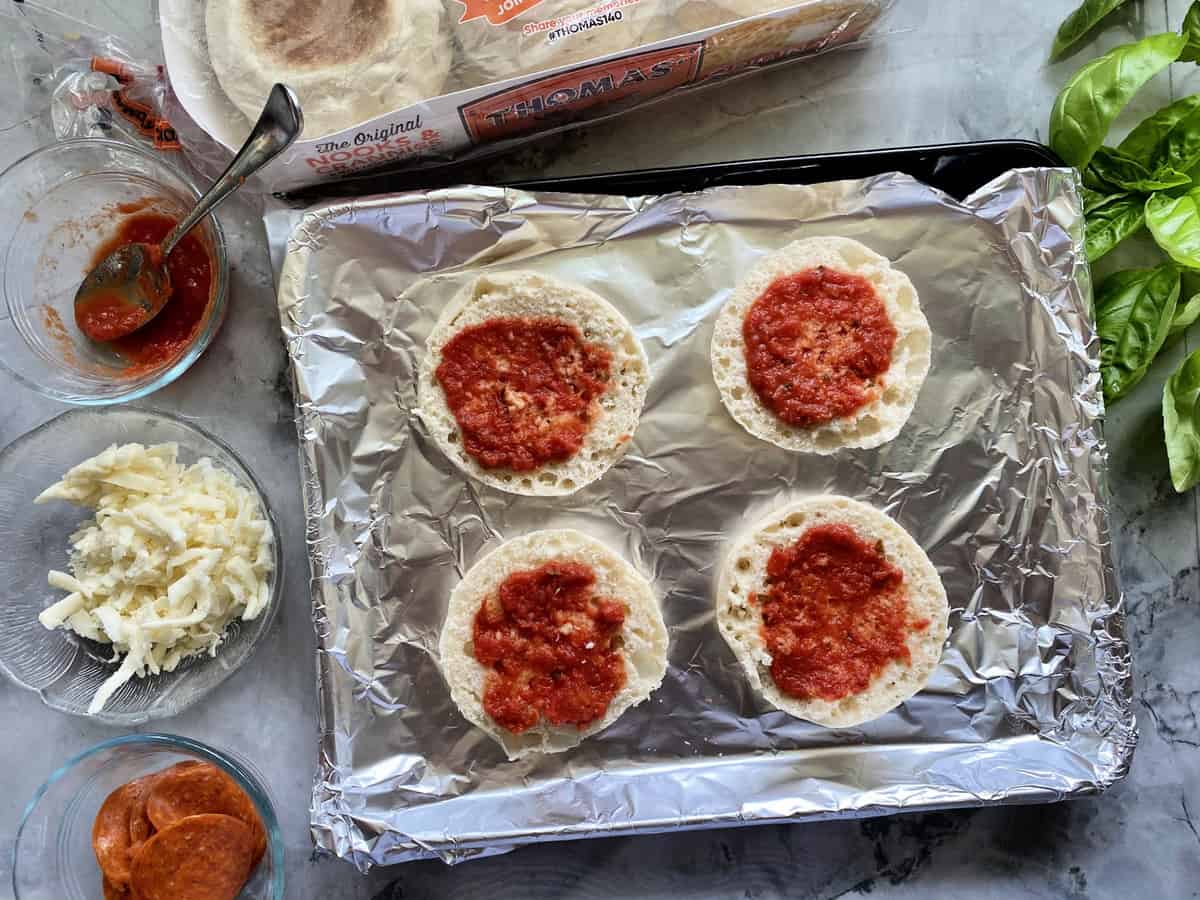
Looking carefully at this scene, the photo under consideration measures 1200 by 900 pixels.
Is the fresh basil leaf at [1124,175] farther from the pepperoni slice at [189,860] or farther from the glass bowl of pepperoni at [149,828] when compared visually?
the pepperoni slice at [189,860]

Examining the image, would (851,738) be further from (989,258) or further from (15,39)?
(15,39)

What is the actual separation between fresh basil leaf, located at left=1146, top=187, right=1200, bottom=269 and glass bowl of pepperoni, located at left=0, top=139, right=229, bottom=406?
3178 mm

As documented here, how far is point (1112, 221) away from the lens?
3365 millimetres

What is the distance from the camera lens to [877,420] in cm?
329

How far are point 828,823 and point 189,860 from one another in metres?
2.20

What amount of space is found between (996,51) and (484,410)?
234cm

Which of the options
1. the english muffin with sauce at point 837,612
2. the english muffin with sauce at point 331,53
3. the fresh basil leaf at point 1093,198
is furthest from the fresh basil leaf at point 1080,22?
the english muffin with sauce at point 331,53

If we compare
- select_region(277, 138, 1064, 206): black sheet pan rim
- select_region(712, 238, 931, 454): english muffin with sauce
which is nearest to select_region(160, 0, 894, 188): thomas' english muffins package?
select_region(277, 138, 1064, 206): black sheet pan rim

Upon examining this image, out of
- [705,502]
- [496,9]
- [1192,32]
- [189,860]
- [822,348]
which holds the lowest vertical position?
[189,860]

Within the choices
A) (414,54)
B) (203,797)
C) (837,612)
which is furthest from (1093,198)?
(203,797)

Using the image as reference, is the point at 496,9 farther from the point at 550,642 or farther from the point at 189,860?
the point at 189,860

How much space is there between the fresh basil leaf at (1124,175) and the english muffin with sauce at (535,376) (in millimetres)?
1770

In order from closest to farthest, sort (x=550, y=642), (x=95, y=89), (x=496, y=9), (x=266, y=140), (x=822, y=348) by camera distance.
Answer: (x=266, y=140)
(x=496, y=9)
(x=550, y=642)
(x=822, y=348)
(x=95, y=89)

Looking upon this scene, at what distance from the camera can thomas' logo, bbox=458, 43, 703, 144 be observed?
10.1ft
